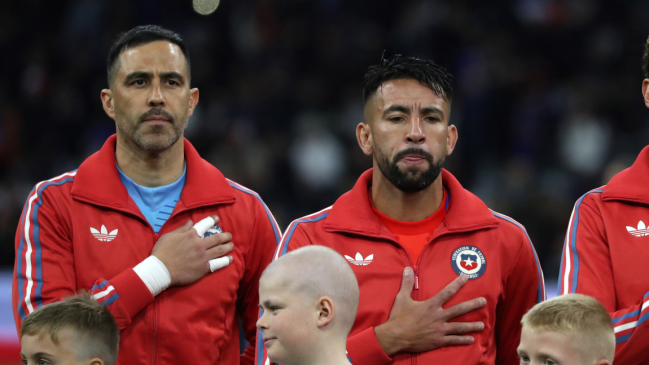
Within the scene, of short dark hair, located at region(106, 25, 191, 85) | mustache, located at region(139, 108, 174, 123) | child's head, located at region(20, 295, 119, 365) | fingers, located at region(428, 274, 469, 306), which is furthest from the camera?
short dark hair, located at region(106, 25, 191, 85)

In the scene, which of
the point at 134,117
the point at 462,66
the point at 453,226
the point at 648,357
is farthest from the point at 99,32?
the point at 648,357

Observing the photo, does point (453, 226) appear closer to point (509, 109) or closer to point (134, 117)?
point (134, 117)

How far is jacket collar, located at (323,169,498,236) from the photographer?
3500mm

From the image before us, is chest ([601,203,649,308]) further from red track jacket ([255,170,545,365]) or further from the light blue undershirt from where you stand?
the light blue undershirt

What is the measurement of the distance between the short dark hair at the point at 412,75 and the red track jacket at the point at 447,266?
470 millimetres

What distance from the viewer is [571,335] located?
2.93 metres

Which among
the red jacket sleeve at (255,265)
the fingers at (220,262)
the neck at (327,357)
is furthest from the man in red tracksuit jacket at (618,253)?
the fingers at (220,262)

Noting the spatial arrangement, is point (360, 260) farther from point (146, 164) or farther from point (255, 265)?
point (146, 164)

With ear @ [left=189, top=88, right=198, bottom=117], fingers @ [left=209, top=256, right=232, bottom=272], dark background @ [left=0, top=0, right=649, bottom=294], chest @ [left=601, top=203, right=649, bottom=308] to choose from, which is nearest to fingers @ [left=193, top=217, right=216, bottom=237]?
fingers @ [left=209, top=256, right=232, bottom=272]

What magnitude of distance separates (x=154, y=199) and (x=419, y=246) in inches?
47.0

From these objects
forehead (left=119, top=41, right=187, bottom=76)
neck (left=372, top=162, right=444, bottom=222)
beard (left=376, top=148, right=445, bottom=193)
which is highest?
forehead (left=119, top=41, right=187, bottom=76)

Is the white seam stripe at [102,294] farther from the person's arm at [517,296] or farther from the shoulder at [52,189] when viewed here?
the person's arm at [517,296]

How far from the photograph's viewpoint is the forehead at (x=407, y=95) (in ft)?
11.6

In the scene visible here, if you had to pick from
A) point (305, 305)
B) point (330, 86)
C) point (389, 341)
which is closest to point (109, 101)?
point (305, 305)
